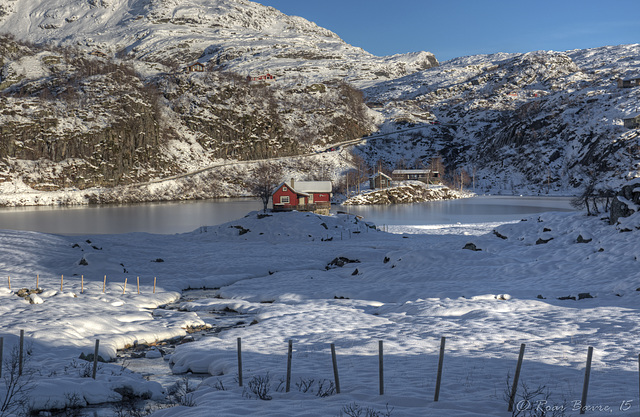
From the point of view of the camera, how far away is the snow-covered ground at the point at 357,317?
1183cm

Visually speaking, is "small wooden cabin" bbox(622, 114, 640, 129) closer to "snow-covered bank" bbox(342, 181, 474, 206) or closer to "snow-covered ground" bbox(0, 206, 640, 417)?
"snow-covered bank" bbox(342, 181, 474, 206)

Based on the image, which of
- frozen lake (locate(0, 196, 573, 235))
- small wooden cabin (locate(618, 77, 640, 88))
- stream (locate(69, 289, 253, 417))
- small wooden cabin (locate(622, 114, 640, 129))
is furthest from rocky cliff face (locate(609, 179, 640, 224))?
small wooden cabin (locate(618, 77, 640, 88))

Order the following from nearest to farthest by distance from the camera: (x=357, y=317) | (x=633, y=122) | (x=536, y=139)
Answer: (x=357, y=317) < (x=633, y=122) < (x=536, y=139)

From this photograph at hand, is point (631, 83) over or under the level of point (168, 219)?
over

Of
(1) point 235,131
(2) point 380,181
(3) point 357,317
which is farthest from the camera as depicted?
(1) point 235,131

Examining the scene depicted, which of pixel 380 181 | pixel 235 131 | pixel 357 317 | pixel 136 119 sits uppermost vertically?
pixel 136 119

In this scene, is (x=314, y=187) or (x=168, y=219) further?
(x=314, y=187)

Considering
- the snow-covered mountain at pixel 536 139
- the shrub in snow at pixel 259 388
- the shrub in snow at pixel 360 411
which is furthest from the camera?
the snow-covered mountain at pixel 536 139

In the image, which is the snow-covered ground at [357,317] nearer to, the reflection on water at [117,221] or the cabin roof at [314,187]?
the reflection on water at [117,221]

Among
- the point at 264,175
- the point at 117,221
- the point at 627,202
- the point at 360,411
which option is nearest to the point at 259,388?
the point at 360,411

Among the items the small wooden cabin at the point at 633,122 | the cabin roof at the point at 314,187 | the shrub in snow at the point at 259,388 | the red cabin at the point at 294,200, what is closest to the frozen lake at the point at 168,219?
the red cabin at the point at 294,200

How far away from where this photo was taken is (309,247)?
47.0m

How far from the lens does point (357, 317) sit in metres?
22.0

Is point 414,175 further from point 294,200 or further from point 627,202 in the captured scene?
point 627,202
